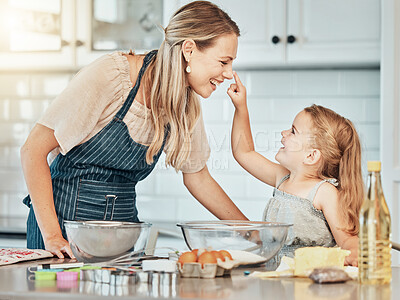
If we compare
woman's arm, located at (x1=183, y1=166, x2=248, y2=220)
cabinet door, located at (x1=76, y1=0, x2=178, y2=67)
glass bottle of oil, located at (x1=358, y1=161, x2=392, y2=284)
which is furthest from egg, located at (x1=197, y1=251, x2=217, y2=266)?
cabinet door, located at (x1=76, y1=0, x2=178, y2=67)

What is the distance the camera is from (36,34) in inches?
125

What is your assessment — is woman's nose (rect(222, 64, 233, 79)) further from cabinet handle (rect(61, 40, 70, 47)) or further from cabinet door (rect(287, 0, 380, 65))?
cabinet handle (rect(61, 40, 70, 47))

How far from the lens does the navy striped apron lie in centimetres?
177

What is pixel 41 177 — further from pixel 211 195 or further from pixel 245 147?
pixel 245 147

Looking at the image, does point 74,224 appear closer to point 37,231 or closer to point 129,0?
point 37,231

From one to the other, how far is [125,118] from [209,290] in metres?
0.87

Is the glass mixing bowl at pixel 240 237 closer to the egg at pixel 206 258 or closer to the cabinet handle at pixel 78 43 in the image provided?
the egg at pixel 206 258

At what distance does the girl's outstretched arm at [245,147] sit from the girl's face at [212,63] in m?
0.10

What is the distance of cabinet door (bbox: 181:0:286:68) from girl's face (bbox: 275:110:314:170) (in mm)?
1106

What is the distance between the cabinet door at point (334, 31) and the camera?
110 inches

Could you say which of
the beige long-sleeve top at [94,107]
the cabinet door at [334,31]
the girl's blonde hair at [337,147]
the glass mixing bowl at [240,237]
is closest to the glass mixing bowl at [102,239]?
the glass mixing bowl at [240,237]

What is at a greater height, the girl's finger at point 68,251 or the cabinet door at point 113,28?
the cabinet door at point 113,28

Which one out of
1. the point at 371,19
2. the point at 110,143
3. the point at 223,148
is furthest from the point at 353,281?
the point at 223,148

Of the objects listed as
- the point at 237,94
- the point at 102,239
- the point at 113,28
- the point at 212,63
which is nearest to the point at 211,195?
the point at 237,94
